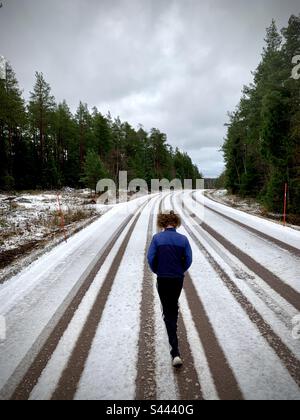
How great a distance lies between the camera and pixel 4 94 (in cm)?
3066

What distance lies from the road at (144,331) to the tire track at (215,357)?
13 millimetres

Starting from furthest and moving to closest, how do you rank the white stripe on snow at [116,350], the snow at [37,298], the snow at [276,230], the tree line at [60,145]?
the tree line at [60,145] → the snow at [276,230] → the snow at [37,298] → the white stripe on snow at [116,350]

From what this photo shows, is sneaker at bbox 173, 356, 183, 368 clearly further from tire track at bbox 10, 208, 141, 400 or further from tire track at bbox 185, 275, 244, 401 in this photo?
tire track at bbox 10, 208, 141, 400

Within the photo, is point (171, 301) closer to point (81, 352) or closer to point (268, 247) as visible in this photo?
point (81, 352)

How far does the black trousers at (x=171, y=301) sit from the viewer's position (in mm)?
3314

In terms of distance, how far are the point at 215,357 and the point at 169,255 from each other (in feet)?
5.04

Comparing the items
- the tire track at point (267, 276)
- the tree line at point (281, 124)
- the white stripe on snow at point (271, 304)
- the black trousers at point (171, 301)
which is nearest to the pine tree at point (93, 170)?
the tree line at point (281, 124)

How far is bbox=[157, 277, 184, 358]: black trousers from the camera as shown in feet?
10.9

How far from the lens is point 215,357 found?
3383 mm

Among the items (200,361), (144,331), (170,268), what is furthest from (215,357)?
(170,268)

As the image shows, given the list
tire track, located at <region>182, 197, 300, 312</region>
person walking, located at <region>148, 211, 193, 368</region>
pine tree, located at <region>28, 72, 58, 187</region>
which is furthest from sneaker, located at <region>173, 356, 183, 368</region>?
Result: pine tree, located at <region>28, 72, 58, 187</region>

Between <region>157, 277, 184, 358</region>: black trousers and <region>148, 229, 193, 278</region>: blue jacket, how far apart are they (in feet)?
0.29

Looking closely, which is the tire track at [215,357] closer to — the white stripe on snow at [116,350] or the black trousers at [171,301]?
the black trousers at [171,301]
